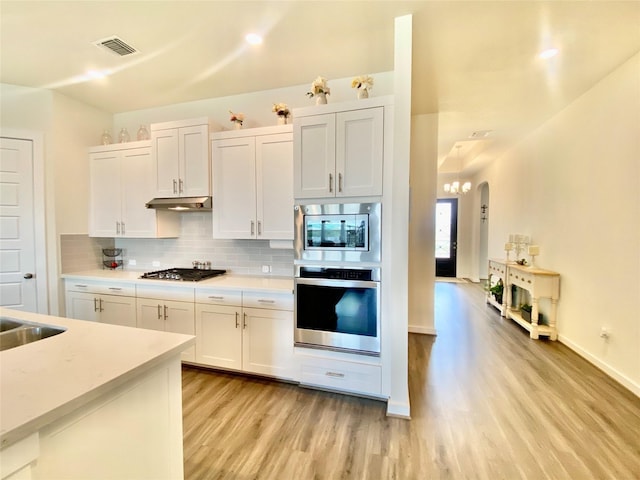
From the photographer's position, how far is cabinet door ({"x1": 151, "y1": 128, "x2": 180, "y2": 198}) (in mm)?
3078

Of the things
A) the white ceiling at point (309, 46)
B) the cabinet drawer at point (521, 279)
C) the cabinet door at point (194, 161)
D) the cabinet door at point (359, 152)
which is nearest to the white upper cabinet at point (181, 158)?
the cabinet door at point (194, 161)

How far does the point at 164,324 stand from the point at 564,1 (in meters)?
4.18

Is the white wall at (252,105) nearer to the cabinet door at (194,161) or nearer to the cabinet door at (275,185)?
the cabinet door at (194,161)

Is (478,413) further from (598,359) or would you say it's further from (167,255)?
(167,255)

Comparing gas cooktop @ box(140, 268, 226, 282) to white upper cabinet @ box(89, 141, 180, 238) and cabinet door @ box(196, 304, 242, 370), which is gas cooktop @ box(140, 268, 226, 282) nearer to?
cabinet door @ box(196, 304, 242, 370)

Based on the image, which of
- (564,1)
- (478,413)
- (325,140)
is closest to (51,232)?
(325,140)

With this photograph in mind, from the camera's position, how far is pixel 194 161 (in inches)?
119

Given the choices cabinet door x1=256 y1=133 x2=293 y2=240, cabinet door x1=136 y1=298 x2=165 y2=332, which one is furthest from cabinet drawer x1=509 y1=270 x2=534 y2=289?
cabinet door x1=136 y1=298 x2=165 y2=332

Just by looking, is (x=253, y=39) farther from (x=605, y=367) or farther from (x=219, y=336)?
(x=605, y=367)

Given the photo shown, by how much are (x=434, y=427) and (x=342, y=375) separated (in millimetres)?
746

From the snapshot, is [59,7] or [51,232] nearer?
[59,7]

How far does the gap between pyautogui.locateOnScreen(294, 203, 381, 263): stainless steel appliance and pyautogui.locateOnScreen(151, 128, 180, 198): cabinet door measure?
1.60m

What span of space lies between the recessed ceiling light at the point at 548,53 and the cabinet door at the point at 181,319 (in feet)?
12.9

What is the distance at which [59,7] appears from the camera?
2.05m
